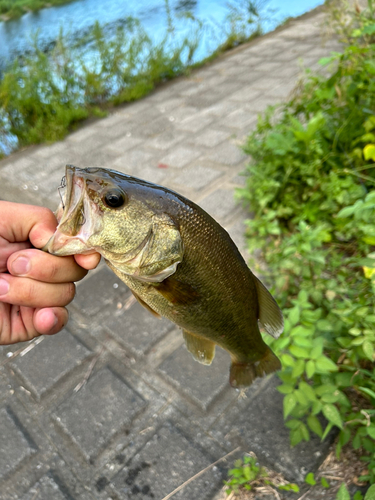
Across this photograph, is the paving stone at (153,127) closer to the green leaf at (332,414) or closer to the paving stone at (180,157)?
the paving stone at (180,157)

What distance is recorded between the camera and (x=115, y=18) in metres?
9.31

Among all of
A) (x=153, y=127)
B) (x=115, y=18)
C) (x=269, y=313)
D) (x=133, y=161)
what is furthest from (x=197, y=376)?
Result: (x=115, y=18)

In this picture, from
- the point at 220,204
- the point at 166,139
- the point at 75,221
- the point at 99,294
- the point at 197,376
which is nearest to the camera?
the point at 75,221

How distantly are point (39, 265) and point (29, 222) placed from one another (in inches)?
7.4

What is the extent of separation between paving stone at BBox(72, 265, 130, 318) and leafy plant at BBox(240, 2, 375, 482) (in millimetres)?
1092

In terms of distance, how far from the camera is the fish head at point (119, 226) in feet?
3.45

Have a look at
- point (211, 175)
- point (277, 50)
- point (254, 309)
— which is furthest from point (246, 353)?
point (277, 50)

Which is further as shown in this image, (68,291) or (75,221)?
(68,291)

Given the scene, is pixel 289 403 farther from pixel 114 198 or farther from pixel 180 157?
pixel 180 157

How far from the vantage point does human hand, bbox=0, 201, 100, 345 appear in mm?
1236

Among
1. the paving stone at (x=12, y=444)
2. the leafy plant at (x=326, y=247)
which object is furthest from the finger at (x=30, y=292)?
the paving stone at (x=12, y=444)

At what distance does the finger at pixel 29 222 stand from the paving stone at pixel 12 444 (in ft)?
4.15

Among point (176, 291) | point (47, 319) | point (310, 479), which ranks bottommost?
point (310, 479)

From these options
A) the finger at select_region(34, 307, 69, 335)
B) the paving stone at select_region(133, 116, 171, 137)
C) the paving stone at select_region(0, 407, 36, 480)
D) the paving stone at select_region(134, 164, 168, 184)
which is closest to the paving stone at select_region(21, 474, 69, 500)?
the paving stone at select_region(0, 407, 36, 480)
